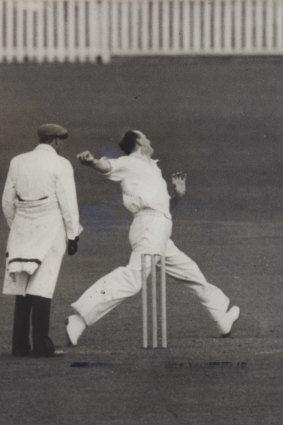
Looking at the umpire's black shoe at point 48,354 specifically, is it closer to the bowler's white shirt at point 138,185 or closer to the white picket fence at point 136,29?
the bowler's white shirt at point 138,185

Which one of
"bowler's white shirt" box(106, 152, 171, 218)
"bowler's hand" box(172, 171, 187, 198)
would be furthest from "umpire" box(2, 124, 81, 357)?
"bowler's hand" box(172, 171, 187, 198)

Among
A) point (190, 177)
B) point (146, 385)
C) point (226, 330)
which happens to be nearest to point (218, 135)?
point (190, 177)

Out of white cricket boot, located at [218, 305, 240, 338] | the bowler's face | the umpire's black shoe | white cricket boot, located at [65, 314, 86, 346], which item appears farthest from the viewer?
white cricket boot, located at [218, 305, 240, 338]

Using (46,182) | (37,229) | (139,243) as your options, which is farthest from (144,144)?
(37,229)

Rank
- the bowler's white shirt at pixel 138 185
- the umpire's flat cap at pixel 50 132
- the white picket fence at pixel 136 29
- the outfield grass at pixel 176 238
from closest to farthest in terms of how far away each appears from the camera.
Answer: the outfield grass at pixel 176 238
the umpire's flat cap at pixel 50 132
the bowler's white shirt at pixel 138 185
the white picket fence at pixel 136 29

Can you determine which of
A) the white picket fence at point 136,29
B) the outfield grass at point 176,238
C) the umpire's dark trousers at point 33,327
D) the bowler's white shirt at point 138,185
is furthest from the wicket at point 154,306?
the white picket fence at point 136,29

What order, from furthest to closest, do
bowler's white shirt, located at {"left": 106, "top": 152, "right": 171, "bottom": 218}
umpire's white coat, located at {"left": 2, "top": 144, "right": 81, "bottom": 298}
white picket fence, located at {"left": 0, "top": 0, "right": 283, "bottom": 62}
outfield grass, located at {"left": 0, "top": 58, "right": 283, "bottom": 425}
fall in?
white picket fence, located at {"left": 0, "top": 0, "right": 283, "bottom": 62} → bowler's white shirt, located at {"left": 106, "top": 152, "right": 171, "bottom": 218} → umpire's white coat, located at {"left": 2, "top": 144, "right": 81, "bottom": 298} → outfield grass, located at {"left": 0, "top": 58, "right": 283, "bottom": 425}

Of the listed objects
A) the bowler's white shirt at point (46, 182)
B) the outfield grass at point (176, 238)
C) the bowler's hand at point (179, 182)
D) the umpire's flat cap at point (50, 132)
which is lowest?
the outfield grass at point (176, 238)

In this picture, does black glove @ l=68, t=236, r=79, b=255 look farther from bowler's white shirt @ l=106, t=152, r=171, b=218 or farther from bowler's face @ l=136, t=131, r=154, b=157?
bowler's face @ l=136, t=131, r=154, b=157
